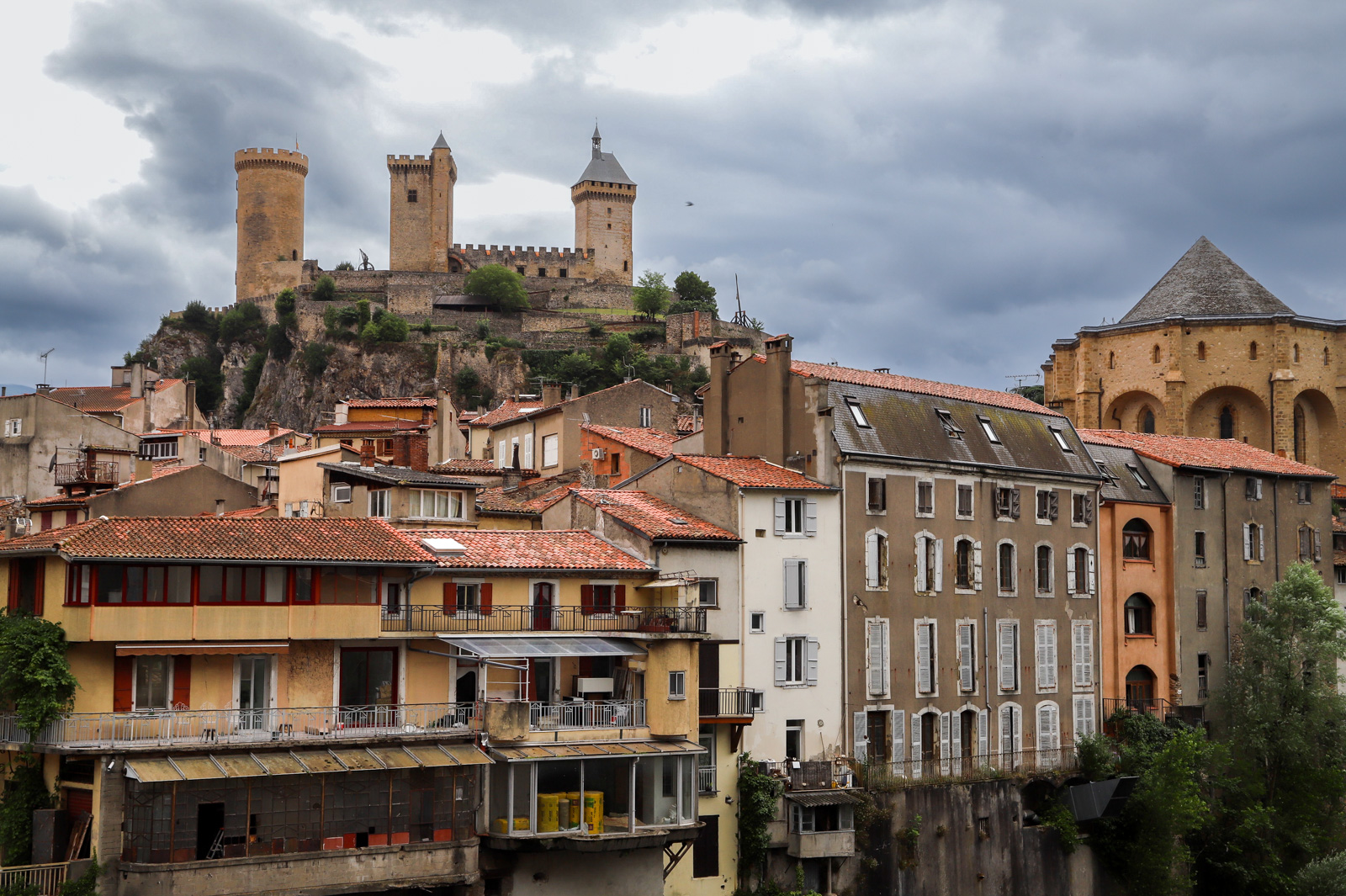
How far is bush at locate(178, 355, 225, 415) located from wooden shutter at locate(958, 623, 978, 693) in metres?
99.1

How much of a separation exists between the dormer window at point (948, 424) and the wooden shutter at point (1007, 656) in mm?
6109

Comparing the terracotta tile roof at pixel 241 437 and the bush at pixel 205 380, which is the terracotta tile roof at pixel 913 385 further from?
the bush at pixel 205 380

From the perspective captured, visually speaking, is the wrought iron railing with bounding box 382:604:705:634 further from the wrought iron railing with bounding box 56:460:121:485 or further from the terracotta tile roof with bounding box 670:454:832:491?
the wrought iron railing with bounding box 56:460:121:485

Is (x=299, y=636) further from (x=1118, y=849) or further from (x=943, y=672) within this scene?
(x=1118, y=849)

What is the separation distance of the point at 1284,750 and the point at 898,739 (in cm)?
1547

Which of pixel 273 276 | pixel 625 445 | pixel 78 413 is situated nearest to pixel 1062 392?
pixel 625 445

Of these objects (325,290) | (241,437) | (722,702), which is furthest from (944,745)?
(325,290)

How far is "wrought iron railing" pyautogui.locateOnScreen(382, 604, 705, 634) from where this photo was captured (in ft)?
113

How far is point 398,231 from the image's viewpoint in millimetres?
145000

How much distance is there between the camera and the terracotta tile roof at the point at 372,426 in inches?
2584

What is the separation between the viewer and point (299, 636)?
3234 centimetres

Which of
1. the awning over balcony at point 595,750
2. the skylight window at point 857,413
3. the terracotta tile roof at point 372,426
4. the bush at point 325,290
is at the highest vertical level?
the bush at point 325,290

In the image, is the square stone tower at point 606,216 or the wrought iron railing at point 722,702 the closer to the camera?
the wrought iron railing at point 722,702

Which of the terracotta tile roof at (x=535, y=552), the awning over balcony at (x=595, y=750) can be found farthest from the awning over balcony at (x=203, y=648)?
the awning over balcony at (x=595, y=750)
